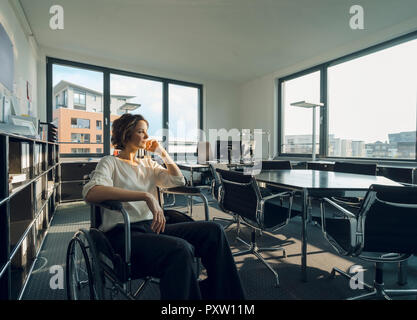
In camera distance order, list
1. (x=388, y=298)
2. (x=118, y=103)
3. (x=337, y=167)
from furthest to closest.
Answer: (x=118, y=103) < (x=337, y=167) < (x=388, y=298)

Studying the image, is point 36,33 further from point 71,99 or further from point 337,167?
point 337,167

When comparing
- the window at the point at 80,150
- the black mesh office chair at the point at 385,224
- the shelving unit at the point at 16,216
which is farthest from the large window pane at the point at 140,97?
the black mesh office chair at the point at 385,224

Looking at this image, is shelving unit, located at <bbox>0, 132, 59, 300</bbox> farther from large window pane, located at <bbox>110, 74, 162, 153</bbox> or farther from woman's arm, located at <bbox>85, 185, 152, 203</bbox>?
large window pane, located at <bbox>110, 74, 162, 153</bbox>

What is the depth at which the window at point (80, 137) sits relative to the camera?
5.09 meters

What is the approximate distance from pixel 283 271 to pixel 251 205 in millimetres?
662

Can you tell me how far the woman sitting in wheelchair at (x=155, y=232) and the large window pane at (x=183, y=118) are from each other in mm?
4624

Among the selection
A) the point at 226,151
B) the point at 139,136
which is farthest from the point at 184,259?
the point at 226,151

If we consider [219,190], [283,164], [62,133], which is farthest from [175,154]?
[219,190]

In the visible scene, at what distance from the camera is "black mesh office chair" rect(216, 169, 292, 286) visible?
1849mm

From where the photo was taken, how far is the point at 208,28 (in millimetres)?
3885

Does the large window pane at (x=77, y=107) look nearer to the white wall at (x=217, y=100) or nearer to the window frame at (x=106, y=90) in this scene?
the window frame at (x=106, y=90)

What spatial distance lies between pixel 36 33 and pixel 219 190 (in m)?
4.32

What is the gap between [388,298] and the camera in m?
1.51

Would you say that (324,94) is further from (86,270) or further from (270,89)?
(86,270)
